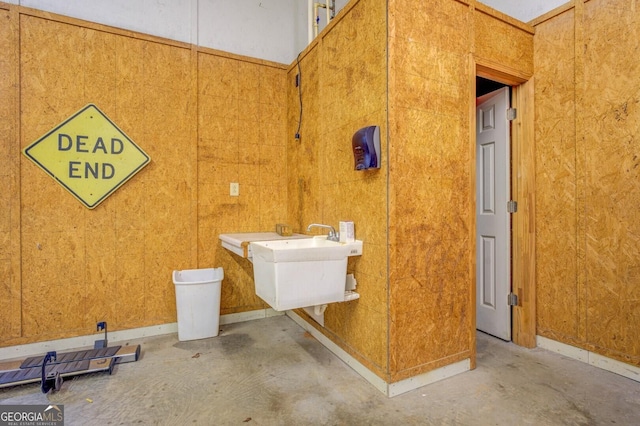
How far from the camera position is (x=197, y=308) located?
267cm

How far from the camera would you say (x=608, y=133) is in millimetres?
2086

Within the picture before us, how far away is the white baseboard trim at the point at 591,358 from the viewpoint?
1.98 meters

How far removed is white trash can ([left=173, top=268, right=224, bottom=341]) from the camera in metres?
2.65

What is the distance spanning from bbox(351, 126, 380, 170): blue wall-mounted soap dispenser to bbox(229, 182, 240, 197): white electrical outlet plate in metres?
1.55

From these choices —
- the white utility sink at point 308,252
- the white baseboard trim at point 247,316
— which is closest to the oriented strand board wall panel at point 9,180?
the white baseboard trim at point 247,316

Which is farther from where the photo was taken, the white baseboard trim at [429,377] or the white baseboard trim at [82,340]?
the white baseboard trim at [82,340]

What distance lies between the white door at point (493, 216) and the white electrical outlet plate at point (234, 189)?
7.15 feet

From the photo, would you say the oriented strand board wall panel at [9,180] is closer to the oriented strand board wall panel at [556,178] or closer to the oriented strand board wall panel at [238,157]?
the oriented strand board wall panel at [238,157]

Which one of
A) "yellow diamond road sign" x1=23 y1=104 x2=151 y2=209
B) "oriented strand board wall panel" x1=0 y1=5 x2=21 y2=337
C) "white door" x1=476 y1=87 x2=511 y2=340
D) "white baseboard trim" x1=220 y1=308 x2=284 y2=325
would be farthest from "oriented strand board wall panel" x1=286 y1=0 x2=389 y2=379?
"oriented strand board wall panel" x1=0 y1=5 x2=21 y2=337

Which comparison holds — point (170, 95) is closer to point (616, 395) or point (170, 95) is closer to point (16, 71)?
point (16, 71)

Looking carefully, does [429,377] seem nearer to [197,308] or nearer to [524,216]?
[524,216]

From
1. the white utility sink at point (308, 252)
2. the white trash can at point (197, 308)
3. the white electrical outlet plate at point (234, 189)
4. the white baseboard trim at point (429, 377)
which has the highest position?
the white electrical outlet plate at point (234, 189)

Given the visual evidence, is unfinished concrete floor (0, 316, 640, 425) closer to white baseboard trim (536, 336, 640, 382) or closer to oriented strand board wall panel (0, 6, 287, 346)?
white baseboard trim (536, 336, 640, 382)
